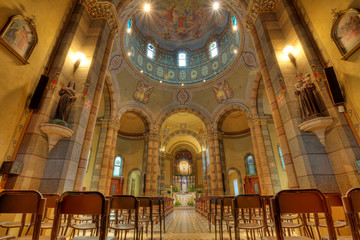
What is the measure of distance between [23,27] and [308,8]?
29.1ft

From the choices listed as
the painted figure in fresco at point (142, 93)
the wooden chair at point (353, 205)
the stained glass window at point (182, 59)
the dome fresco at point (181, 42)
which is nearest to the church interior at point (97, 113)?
the wooden chair at point (353, 205)

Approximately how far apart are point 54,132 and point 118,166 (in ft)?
44.4

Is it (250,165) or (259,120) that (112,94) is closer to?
(259,120)

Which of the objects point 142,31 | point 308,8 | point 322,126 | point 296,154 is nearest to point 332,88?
point 322,126

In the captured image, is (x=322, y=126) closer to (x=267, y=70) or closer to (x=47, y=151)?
(x=267, y=70)

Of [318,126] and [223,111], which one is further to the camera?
[223,111]

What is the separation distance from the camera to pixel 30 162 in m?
4.55

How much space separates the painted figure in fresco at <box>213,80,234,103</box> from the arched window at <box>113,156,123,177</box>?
11.5 meters

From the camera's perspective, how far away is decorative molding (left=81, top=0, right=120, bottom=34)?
715cm

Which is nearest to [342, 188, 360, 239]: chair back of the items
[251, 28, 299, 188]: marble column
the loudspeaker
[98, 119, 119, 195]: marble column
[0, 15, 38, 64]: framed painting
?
[251, 28, 299, 188]: marble column

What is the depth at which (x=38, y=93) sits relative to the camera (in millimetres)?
4988

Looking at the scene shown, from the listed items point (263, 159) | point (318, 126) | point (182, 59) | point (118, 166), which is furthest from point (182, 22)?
point (318, 126)

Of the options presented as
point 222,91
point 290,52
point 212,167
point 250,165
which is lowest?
point 212,167

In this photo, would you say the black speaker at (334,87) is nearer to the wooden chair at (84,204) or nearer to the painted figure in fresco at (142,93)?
the wooden chair at (84,204)
